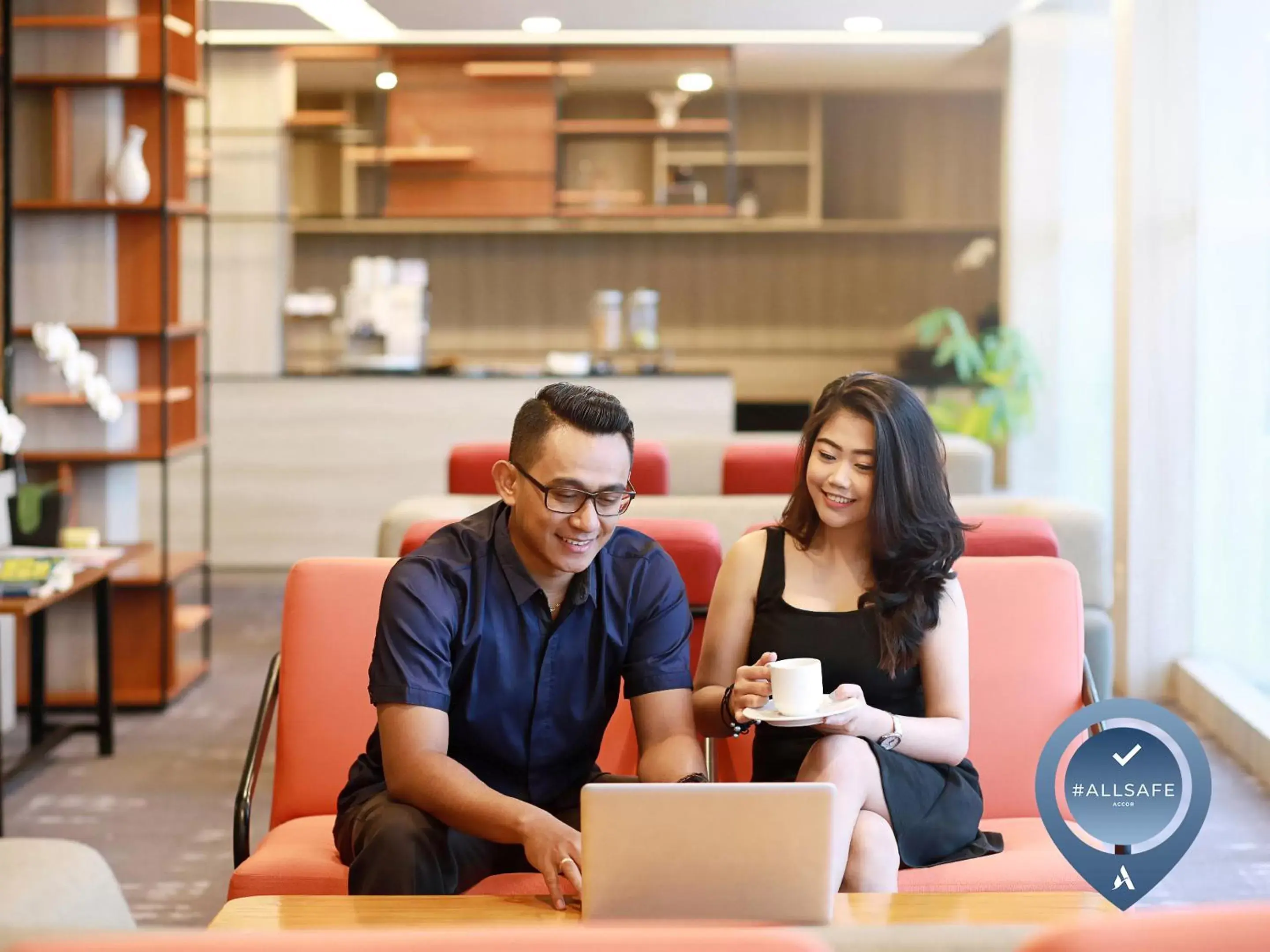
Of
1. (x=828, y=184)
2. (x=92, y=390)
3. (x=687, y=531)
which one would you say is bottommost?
(x=687, y=531)

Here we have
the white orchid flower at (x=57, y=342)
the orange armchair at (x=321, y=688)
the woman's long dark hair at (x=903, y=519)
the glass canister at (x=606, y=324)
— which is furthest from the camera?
the glass canister at (x=606, y=324)

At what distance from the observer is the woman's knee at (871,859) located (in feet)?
7.09

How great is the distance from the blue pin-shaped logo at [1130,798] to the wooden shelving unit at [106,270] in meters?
4.12

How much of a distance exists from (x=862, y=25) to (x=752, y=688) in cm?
656

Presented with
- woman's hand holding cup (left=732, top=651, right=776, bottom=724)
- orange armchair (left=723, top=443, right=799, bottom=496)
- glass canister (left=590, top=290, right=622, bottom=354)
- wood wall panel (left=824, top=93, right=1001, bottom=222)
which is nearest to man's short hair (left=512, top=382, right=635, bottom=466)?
woman's hand holding cup (left=732, top=651, right=776, bottom=724)

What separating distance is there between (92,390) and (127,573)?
0.73 meters

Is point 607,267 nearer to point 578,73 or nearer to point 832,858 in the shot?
point 578,73

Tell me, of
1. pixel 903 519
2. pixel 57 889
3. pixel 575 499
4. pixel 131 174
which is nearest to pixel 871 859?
pixel 903 519

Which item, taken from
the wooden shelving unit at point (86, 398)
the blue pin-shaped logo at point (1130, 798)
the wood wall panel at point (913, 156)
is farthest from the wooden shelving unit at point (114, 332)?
the wood wall panel at point (913, 156)

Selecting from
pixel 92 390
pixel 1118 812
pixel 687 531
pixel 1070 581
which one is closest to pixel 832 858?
pixel 1118 812

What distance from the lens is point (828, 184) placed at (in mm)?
10008

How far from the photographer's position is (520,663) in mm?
2232

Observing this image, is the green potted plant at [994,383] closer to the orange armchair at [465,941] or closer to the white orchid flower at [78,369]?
the white orchid flower at [78,369]

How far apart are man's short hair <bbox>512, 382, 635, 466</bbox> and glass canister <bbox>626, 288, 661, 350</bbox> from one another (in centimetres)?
686
